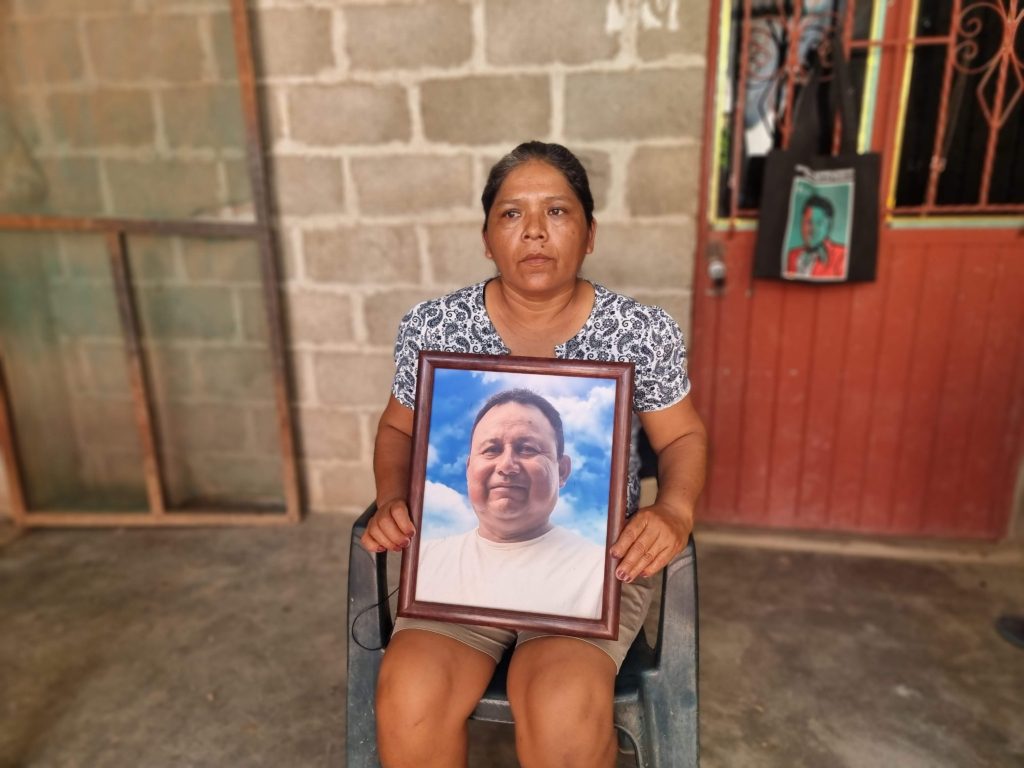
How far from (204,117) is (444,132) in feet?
3.33

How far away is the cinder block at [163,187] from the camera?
2879 millimetres

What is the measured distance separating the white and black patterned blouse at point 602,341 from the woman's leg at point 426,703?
538mm

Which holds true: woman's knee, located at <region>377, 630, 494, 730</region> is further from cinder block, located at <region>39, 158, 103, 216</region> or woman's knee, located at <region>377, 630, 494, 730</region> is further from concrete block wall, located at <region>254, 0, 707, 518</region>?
cinder block, located at <region>39, 158, 103, 216</region>

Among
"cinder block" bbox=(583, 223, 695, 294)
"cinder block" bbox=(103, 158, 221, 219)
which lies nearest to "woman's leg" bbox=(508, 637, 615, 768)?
"cinder block" bbox=(583, 223, 695, 294)

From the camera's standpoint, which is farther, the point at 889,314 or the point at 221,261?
the point at 221,261

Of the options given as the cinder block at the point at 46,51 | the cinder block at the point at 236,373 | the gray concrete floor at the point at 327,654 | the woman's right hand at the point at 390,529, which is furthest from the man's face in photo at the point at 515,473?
the cinder block at the point at 46,51

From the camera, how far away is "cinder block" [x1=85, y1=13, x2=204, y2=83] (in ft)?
8.99

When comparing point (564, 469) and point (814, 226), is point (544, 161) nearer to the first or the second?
point (564, 469)

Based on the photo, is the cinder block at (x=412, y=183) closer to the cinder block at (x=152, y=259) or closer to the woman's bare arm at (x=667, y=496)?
the cinder block at (x=152, y=259)

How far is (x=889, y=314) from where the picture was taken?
2.68 meters

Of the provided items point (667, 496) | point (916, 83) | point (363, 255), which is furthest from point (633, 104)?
point (667, 496)

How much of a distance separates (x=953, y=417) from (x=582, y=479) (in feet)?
6.99

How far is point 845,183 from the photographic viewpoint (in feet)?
8.14

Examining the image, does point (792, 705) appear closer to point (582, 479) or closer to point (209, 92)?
point (582, 479)
